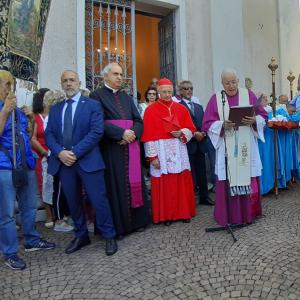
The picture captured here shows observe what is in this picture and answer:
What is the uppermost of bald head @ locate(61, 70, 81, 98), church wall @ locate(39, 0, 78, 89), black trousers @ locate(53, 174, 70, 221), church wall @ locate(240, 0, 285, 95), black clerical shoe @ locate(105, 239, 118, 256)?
church wall @ locate(240, 0, 285, 95)

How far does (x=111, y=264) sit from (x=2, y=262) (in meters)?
1.15

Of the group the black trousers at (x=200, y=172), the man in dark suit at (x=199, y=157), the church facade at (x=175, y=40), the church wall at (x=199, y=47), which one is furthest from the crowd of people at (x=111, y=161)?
the church wall at (x=199, y=47)

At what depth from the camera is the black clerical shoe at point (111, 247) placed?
13.2 feet

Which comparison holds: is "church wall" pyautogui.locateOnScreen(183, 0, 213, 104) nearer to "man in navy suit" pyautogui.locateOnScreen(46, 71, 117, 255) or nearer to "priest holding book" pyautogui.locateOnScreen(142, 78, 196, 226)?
"priest holding book" pyautogui.locateOnScreen(142, 78, 196, 226)

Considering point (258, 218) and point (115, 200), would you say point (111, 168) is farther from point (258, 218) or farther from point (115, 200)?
point (258, 218)

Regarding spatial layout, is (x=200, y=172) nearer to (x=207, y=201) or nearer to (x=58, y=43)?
(x=207, y=201)

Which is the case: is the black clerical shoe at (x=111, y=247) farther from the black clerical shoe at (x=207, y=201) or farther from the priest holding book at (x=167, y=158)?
the black clerical shoe at (x=207, y=201)

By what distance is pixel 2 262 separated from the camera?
3936 millimetres

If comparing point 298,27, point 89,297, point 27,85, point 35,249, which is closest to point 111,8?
point 27,85

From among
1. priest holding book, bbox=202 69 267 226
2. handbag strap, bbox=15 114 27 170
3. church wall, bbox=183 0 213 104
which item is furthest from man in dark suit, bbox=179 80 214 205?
handbag strap, bbox=15 114 27 170

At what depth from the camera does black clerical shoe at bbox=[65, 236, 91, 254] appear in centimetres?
415

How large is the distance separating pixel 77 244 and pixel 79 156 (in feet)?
3.24

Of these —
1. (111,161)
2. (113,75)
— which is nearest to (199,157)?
(111,161)

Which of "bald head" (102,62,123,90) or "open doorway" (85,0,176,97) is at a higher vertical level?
"open doorway" (85,0,176,97)
